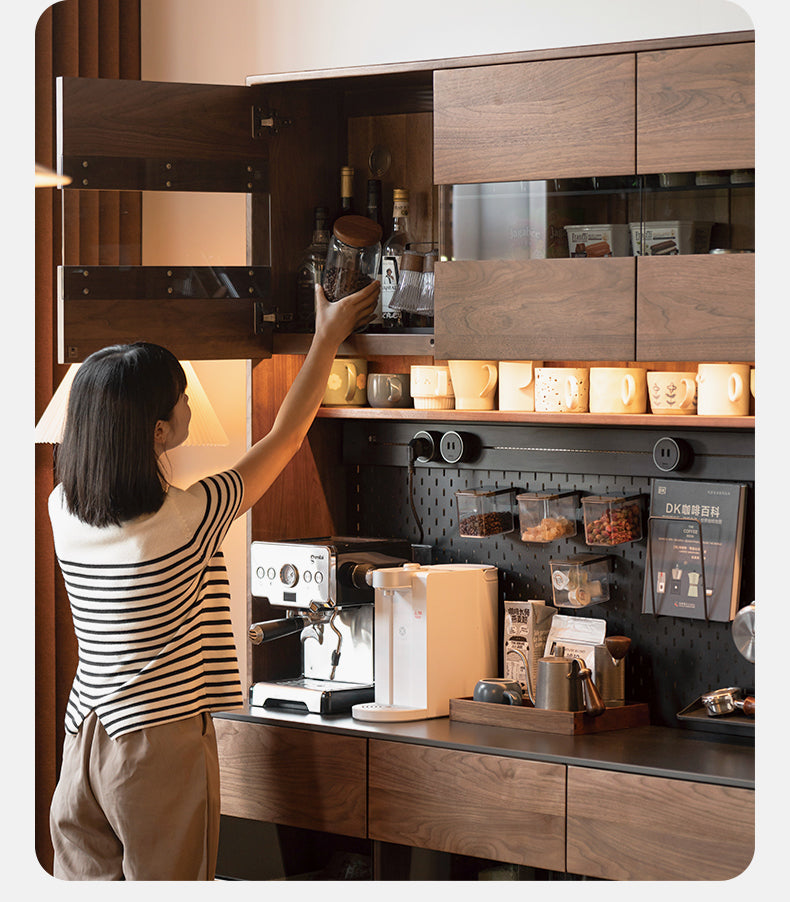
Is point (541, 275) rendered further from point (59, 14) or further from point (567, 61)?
point (59, 14)

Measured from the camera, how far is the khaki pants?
250 cm

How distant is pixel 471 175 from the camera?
9.12 ft

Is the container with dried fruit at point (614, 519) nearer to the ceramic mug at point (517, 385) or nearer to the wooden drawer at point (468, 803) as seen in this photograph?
the ceramic mug at point (517, 385)

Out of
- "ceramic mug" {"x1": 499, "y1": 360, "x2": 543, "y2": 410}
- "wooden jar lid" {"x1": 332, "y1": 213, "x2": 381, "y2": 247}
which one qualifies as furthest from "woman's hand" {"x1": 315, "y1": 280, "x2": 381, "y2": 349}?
"ceramic mug" {"x1": 499, "y1": 360, "x2": 543, "y2": 410}

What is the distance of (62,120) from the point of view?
271cm

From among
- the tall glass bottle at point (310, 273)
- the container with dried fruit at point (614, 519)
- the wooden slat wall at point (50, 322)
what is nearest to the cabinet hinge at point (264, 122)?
the tall glass bottle at point (310, 273)

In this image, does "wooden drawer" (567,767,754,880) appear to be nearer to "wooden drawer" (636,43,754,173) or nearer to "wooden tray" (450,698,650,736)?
"wooden tray" (450,698,650,736)

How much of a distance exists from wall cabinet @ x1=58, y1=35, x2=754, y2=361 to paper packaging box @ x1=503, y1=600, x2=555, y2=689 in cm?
65

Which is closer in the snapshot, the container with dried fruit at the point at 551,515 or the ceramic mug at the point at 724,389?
the ceramic mug at the point at 724,389

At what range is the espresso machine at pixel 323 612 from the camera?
120 inches

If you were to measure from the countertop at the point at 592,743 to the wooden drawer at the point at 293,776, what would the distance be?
1.2 inches

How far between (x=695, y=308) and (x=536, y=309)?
33 centimetres

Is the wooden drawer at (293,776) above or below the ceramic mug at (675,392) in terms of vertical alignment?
below

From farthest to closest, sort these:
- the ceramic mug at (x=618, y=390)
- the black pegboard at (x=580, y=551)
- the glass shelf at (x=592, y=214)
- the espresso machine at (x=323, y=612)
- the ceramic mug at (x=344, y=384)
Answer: the ceramic mug at (x=344, y=384)
the espresso machine at (x=323, y=612)
the black pegboard at (x=580, y=551)
the ceramic mug at (x=618, y=390)
the glass shelf at (x=592, y=214)
